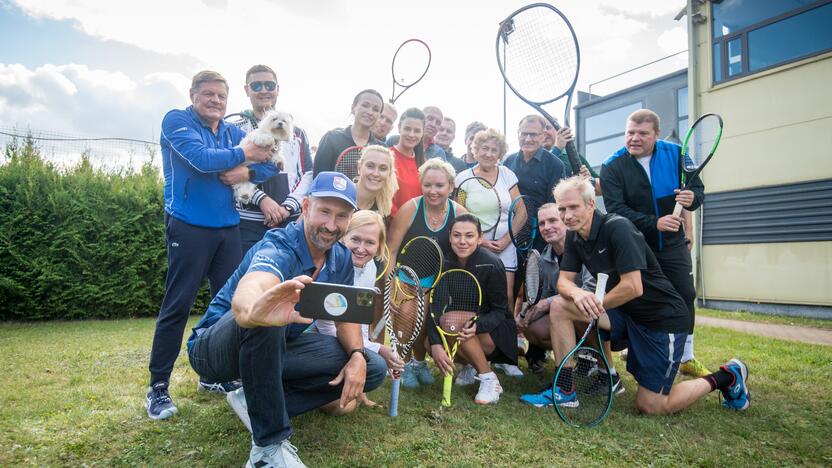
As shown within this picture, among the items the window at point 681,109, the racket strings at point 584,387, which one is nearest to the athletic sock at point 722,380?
the racket strings at point 584,387

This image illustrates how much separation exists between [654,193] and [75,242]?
9505mm

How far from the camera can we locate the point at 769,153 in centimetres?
949

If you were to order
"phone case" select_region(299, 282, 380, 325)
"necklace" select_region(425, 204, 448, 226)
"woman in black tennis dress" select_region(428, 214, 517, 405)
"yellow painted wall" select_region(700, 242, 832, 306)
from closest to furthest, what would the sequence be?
"phone case" select_region(299, 282, 380, 325), "woman in black tennis dress" select_region(428, 214, 517, 405), "necklace" select_region(425, 204, 448, 226), "yellow painted wall" select_region(700, 242, 832, 306)

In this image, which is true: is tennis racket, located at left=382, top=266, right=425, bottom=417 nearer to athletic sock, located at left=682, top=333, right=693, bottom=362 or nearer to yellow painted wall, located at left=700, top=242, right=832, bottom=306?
athletic sock, located at left=682, top=333, right=693, bottom=362

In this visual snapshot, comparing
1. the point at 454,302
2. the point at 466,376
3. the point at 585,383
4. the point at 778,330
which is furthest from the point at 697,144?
the point at 778,330

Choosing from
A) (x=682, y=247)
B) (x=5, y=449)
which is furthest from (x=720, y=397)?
(x=5, y=449)

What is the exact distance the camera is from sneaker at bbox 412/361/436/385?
4195 millimetres

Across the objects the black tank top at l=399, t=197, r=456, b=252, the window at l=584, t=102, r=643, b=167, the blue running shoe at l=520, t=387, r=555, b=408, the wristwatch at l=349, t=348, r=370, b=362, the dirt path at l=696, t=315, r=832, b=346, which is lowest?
the dirt path at l=696, t=315, r=832, b=346

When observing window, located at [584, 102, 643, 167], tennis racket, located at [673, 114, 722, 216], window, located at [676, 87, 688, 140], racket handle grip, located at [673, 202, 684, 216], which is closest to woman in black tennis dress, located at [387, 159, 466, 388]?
racket handle grip, located at [673, 202, 684, 216]

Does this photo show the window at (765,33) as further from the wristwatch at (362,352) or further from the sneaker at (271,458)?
the sneaker at (271,458)

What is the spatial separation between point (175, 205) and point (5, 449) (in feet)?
5.58

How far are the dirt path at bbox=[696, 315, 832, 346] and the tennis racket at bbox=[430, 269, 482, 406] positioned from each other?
5.28 m

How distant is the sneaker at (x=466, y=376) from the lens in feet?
13.9

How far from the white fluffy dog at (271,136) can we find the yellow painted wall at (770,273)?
382 inches
